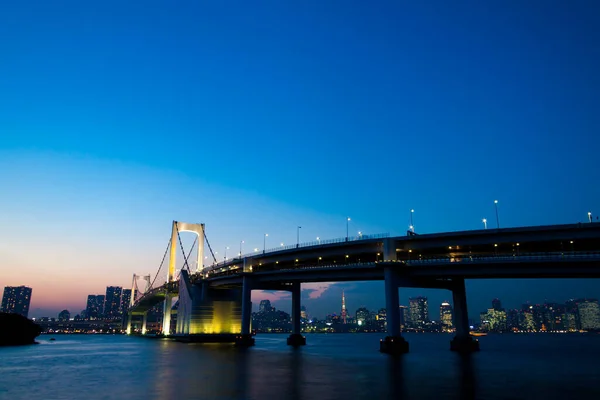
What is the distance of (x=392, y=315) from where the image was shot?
57.7 metres

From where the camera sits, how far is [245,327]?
87.9 metres

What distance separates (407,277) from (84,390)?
42.5 metres

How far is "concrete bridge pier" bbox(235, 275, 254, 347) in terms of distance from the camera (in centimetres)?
8556

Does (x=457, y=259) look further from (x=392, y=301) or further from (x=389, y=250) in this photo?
(x=392, y=301)

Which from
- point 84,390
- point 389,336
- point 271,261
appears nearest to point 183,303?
point 271,261

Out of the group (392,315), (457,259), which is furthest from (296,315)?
(457,259)

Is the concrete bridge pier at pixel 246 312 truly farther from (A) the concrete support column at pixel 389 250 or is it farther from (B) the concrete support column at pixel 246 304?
(A) the concrete support column at pixel 389 250

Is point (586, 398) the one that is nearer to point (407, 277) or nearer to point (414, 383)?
point (414, 383)

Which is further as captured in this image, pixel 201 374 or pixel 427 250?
pixel 427 250

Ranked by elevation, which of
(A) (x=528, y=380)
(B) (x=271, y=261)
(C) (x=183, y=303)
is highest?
(B) (x=271, y=261)

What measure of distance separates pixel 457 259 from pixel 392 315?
12713mm

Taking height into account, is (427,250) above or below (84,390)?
above

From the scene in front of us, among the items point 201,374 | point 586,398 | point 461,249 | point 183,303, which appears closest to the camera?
point 586,398

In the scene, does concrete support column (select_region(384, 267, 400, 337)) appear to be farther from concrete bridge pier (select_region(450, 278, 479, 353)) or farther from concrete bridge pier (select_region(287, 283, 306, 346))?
concrete bridge pier (select_region(287, 283, 306, 346))
